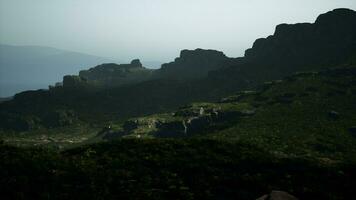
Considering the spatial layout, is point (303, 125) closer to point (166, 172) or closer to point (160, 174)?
point (166, 172)

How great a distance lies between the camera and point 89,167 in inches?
2235

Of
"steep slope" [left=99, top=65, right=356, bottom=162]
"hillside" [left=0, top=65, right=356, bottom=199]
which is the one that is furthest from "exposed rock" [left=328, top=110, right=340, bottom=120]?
"hillside" [left=0, top=65, right=356, bottom=199]

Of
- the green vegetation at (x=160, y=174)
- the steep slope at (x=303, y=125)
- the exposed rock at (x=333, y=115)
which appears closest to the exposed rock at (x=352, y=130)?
the steep slope at (x=303, y=125)

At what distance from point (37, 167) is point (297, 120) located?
125 metres

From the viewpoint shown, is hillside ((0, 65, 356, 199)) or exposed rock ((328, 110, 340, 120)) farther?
exposed rock ((328, 110, 340, 120))

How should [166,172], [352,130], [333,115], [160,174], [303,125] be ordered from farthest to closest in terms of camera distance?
[333,115]
[303,125]
[352,130]
[166,172]
[160,174]

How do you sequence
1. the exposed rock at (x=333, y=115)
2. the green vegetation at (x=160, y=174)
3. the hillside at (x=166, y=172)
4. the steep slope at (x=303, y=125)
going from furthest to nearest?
the exposed rock at (x=333, y=115) < the steep slope at (x=303, y=125) < the hillside at (x=166, y=172) < the green vegetation at (x=160, y=174)

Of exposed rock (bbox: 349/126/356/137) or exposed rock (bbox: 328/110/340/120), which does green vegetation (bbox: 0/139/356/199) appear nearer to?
exposed rock (bbox: 349/126/356/137)

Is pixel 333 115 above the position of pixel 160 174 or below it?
below

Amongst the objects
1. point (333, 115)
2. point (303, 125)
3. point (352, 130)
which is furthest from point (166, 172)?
point (333, 115)

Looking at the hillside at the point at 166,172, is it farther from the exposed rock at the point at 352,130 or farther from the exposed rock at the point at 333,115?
the exposed rock at the point at 333,115

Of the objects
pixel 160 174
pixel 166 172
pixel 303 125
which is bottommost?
pixel 303 125

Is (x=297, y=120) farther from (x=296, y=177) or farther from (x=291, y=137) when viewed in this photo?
(x=296, y=177)

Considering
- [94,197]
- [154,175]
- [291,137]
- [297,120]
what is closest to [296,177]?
[154,175]
